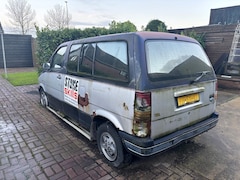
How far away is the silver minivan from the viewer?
2006 mm

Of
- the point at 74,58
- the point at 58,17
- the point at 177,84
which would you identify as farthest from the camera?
the point at 58,17

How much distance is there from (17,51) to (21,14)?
846 cm

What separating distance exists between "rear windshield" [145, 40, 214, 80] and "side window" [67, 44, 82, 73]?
1476 millimetres

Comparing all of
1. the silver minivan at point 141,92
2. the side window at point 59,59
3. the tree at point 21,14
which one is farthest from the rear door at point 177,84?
the tree at point 21,14

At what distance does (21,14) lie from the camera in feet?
67.9

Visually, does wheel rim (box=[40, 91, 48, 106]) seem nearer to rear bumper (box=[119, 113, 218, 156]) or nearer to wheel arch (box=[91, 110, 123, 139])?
wheel arch (box=[91, 110, 123, 139])

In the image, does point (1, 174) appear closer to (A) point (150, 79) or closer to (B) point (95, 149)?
(B) point (95, 149)

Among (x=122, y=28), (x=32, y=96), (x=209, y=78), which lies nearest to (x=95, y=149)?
(x=209, y=78)

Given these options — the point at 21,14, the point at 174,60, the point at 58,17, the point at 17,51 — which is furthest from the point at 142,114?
the point at 58,17

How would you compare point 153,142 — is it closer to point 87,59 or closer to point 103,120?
point 103,120

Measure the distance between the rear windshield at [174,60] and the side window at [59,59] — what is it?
219 centimetres

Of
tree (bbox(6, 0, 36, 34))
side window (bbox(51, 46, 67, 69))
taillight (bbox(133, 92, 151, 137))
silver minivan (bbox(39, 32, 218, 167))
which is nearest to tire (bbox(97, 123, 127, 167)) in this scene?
silver minivan (bbox(39, 32, 218, 167))

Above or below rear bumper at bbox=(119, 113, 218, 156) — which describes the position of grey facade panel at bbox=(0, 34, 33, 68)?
above

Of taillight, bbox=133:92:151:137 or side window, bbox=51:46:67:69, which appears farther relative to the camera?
side window, bbox=51:46:67:69
